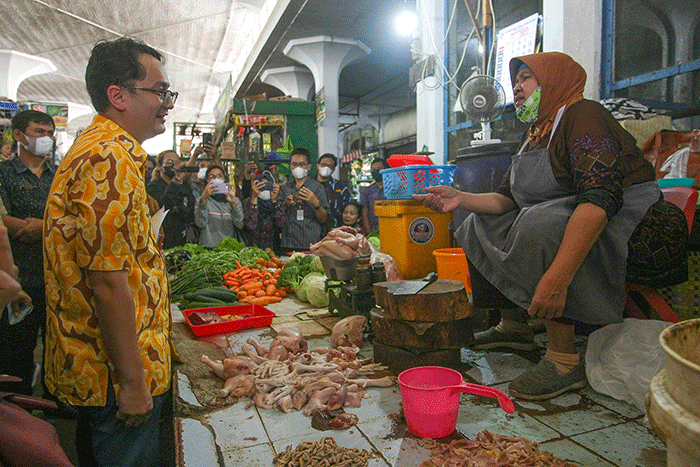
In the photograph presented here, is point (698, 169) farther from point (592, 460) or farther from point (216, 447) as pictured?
point (216, 447)

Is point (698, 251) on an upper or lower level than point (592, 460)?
upper

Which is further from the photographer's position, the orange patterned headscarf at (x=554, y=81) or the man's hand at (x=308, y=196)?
the man's hand at (x=308, y=196)

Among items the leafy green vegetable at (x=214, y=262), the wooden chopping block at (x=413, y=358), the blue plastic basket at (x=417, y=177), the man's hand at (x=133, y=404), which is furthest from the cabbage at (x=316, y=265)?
the man's hand at (x=133, y=404)

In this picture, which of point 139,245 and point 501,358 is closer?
point 139,245

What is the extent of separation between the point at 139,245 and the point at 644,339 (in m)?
2.47

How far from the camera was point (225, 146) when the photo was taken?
10430 millimetres

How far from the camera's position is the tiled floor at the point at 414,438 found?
1.94 metres

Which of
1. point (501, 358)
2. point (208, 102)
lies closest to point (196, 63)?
point (208, 102)

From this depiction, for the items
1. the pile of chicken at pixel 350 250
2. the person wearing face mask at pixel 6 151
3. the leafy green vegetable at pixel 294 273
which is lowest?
the leafy green vegetable at pixel 294 273

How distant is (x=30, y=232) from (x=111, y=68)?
6.70 ft

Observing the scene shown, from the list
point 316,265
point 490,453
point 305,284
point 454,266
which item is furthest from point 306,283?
point 490,453

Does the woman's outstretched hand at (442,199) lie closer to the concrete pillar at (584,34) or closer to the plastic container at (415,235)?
the plastic container at (415,235)

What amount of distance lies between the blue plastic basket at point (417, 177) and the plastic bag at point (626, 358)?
224 centimetres

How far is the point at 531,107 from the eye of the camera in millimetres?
2805
